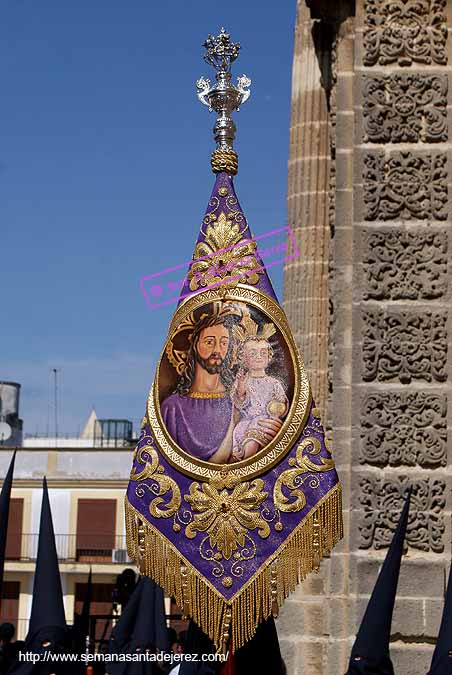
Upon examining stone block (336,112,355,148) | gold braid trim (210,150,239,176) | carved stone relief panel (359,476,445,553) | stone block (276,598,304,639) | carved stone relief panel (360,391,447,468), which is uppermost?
stone block (336,112,355,148)

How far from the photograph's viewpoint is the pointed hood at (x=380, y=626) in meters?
7.55

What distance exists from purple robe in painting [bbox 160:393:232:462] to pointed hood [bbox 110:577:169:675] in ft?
7.45

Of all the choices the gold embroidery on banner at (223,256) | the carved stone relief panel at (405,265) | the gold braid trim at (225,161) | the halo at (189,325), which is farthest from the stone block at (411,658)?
the gold braid trim at (225,161)

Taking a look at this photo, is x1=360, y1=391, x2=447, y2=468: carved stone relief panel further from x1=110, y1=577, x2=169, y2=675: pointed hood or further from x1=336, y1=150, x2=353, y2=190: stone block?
x1=110, y1=577, x2=169, y2=675: pointed hood

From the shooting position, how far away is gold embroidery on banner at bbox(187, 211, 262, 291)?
7727mm

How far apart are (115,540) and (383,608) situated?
29365 mm

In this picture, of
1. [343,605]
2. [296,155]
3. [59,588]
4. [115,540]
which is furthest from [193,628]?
[115,540]

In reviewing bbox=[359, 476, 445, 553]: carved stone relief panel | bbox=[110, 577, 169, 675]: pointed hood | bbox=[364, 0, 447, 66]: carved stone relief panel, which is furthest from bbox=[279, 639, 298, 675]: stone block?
bbox=[364, 0, 447, 66]: carved stone relief panel

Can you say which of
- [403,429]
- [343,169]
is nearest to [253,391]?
[403,429]

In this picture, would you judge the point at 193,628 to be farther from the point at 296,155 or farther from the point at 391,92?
the point at 296,155

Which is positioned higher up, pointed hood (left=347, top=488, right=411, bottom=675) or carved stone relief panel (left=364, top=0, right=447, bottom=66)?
carved stone relief panel (left=364, top=0, right=447, bottom=66)

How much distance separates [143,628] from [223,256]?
127 inches

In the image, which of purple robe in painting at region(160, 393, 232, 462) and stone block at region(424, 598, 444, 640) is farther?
stone block at region(424, 598, 444, 640)

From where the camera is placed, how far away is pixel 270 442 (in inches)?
296
